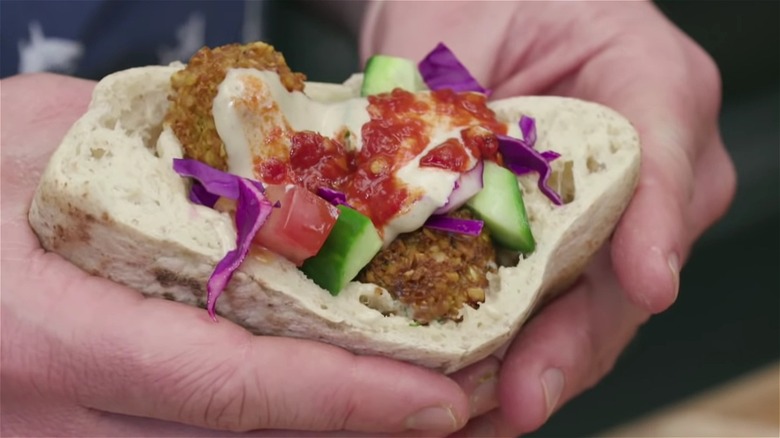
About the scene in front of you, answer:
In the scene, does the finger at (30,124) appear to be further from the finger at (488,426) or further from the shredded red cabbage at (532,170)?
the finger at (488,426)

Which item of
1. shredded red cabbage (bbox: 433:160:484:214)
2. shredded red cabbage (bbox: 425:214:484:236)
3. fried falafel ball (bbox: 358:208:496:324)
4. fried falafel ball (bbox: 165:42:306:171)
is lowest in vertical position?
fried falafel ball (bbox: 358:208:496:324)

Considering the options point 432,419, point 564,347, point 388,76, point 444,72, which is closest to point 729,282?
point 564,347

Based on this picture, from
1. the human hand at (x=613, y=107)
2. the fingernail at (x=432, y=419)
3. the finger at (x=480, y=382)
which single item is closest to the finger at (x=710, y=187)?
the human hand at (x=613, y=107)

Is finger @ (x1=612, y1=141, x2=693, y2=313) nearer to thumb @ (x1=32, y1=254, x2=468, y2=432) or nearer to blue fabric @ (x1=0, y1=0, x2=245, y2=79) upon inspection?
thumb @ (x1=32, y1=254, x2=468, y2=432)

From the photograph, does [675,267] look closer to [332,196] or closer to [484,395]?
[484,395]

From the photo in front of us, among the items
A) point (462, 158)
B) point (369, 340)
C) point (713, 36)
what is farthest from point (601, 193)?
point (713, 36)

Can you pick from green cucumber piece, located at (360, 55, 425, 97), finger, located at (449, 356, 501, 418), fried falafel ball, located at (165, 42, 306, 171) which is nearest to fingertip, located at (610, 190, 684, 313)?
finger, located at (449, 356, 501, 418)
